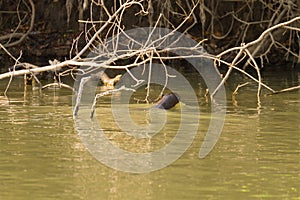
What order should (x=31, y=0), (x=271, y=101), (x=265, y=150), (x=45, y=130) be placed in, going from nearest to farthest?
(x=265, y=150) < (x=45, y=130) < (x=271, y=101) < (x=31, y=0)

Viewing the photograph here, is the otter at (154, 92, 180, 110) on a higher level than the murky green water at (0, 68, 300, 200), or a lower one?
higher

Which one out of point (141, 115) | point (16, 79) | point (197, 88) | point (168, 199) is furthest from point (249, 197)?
point (16, 79)

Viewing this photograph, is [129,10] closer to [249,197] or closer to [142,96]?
[142,96]

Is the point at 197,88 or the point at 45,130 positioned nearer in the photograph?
the point at 45,130

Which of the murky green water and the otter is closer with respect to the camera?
the murky green water

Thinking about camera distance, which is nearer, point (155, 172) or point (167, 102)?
point (155, 172)

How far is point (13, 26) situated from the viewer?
733 inches

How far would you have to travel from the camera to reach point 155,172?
278 inches

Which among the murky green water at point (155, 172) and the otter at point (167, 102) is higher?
the otter at point (167, 102)

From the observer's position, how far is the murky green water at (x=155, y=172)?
641 centimetres

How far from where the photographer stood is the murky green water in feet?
21.0

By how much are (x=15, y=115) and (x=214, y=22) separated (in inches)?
362

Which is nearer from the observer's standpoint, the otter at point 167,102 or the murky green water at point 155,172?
the murky green water at point 155,172

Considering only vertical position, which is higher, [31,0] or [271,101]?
[31,0]
